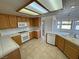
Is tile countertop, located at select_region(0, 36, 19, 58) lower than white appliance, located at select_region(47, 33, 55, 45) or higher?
higher

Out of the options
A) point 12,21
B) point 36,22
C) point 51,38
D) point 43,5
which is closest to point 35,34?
point 36,22

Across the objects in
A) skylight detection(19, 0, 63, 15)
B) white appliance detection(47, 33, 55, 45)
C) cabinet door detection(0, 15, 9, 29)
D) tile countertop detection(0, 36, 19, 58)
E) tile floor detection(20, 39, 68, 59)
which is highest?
skylight detection(19, 0, 63, 15)

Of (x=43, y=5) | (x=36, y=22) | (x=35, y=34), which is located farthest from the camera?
(x=36, y=22)

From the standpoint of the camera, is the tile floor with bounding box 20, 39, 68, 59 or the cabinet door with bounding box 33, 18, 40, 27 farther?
the cabinet door with bounding box 33, 18, 40, 27

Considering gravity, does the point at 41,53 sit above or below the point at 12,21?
below

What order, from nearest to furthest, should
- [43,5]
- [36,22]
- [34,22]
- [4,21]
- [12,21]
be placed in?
[43,5] < [4,21] < [12,21] < [36,22] < [34,22]

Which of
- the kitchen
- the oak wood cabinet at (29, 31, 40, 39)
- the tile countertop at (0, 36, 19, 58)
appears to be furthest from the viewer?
the oak wood cabinet at (29, 31, 40, 39)

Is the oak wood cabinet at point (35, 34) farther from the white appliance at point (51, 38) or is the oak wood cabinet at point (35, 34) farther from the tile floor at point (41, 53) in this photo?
the tile floor at point (41, 53)

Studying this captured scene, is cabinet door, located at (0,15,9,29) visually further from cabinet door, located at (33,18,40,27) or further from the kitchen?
cabinet door, located at (33,18,40,27)

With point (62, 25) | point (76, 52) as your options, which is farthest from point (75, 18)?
point (76, 52)

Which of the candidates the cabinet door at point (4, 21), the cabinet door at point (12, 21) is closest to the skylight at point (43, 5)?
the cabinet door at point (4, 21)

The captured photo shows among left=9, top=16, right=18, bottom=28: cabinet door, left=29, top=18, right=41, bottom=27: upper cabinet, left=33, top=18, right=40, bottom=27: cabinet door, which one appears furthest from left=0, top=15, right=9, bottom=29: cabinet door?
left=33, top=18, right=40, bottom=27: cabinet door

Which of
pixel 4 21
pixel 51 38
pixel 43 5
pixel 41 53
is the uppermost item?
pixel 43 5

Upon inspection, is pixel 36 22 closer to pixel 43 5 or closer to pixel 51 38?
pixel 51 38
